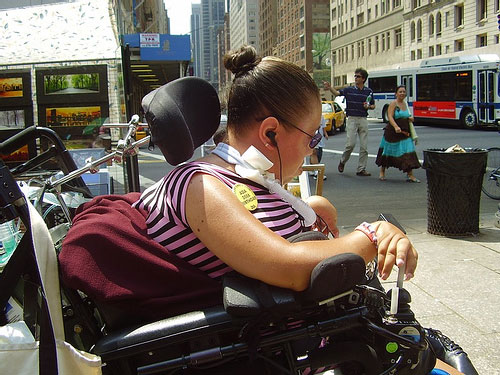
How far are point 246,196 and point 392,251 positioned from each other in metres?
0.48

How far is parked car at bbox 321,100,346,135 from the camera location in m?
25.2

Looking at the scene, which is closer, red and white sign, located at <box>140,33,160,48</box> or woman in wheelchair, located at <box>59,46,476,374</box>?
woman in wheelchair, located at <box>59,46,476,374</box>

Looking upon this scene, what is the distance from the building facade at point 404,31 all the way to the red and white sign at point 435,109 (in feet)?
A: 20.6

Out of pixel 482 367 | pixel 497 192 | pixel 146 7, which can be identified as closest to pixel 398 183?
pixel 497 192

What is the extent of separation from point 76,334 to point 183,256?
1.31 ft

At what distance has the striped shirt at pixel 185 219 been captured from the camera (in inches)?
65.4

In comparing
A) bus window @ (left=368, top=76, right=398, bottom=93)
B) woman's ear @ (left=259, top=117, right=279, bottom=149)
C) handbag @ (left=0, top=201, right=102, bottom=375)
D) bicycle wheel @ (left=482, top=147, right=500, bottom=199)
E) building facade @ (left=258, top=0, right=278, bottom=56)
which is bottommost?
bicycle wheel @ (left=482, top=147, right=500, bottom=199)

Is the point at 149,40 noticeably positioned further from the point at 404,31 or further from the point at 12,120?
the point at 404,31

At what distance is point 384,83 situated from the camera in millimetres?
32562

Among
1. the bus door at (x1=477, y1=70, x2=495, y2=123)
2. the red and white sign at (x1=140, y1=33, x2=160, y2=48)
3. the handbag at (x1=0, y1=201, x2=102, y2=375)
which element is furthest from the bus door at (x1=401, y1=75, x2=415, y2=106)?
the handbag at (x1=0, y1=201, x2=102, y2=375)

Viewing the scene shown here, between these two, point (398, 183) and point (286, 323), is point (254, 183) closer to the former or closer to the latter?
point (286, 323)

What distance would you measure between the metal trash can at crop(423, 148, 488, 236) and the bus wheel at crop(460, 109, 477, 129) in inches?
779

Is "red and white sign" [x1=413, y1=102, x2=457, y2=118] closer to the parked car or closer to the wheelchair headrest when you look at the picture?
the parked car

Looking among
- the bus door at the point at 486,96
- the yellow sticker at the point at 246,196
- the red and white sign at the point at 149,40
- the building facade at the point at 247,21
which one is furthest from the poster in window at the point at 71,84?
the building facade at the point at 247,21
